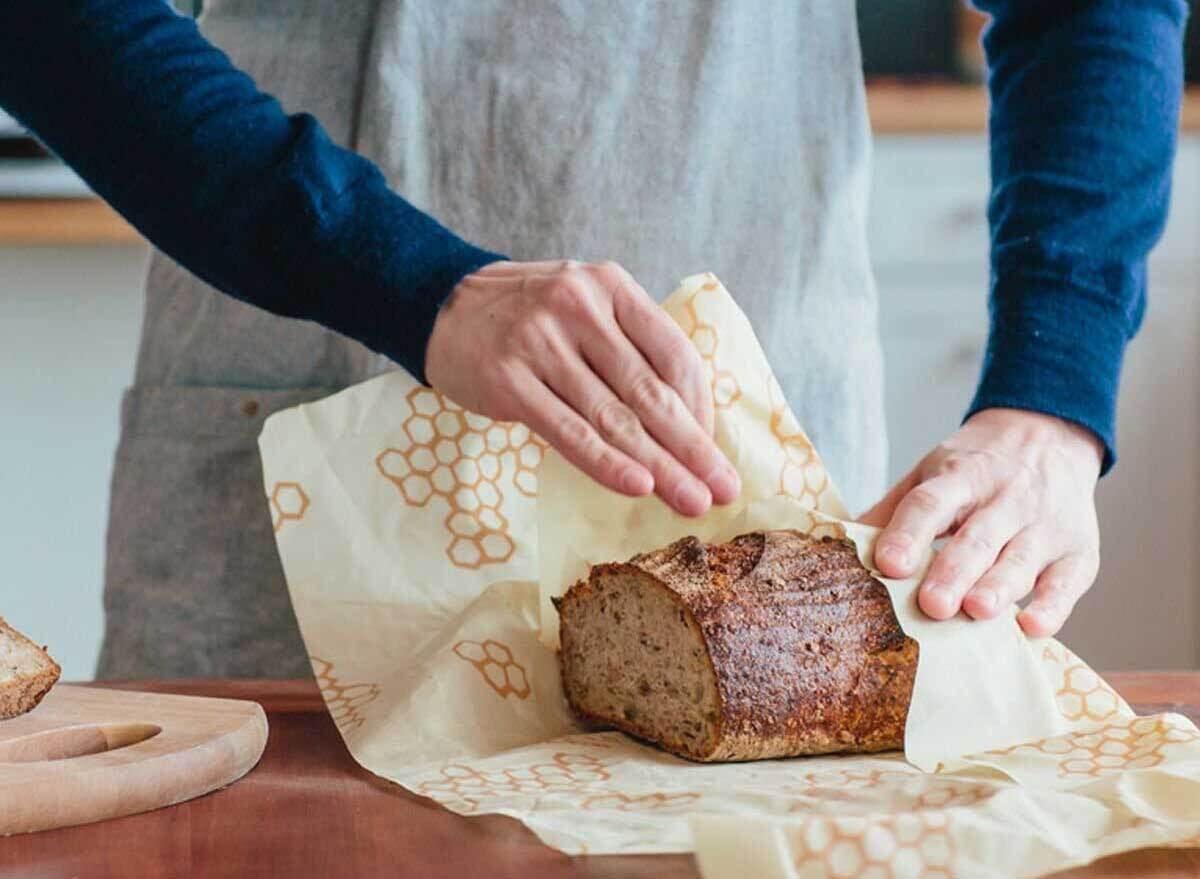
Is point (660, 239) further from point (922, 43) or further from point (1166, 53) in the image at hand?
point (922, 43)

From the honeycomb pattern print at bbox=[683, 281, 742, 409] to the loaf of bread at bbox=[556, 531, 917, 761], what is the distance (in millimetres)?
133

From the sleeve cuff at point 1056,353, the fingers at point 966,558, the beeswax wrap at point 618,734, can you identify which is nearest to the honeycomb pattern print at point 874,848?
the beeswax wrap at point 618,734

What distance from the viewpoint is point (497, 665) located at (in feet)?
3.52

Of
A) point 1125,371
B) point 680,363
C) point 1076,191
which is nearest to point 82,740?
point 680,363

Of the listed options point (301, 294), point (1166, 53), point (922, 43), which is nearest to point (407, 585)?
point (301, 294)

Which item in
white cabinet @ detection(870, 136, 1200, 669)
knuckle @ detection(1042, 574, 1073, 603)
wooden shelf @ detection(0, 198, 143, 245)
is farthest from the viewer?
white cabinet @ detection(870, 136, 1200, 669)

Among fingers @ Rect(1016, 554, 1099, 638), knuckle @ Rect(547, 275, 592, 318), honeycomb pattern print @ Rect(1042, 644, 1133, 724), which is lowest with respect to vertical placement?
honeycomb pattern print @ Rect(1042, 644, 1133, 724)

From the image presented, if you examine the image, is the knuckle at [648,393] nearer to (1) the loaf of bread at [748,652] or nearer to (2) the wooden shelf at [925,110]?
(1) the loaf of bread at [748,652]

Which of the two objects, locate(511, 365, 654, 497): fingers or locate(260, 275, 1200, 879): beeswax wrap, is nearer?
locate(260, 275, 1200, 879): beeswax wrap

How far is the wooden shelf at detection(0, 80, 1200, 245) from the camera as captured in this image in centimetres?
240

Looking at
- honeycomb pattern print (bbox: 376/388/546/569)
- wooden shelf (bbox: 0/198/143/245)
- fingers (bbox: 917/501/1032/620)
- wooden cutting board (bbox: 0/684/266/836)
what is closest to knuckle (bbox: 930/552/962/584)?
fingers (bbox: 917/501/1032/620)

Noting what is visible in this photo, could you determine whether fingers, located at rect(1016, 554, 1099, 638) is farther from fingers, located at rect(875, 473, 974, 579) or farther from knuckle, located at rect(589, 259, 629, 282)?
knuckle, located at rect(589, 259, 629, 282)

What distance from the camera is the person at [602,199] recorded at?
1.10 m

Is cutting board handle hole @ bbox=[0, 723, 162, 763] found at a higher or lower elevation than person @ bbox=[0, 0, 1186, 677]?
lower
